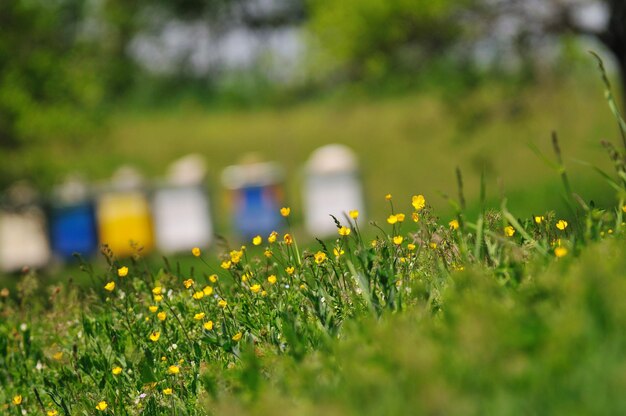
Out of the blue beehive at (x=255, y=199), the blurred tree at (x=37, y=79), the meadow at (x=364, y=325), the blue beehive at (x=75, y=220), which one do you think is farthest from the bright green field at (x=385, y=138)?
the meadow at (x=364, y=325)

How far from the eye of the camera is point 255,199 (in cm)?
2069

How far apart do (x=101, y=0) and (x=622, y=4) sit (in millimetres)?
21145

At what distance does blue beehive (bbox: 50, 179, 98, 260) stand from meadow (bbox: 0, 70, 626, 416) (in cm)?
1500

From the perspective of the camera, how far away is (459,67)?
15562 millimetres

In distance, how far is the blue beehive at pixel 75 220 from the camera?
20281mm

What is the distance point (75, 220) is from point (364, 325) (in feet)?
58.6

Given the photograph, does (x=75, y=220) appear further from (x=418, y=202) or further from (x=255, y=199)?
(x=418, y=202)

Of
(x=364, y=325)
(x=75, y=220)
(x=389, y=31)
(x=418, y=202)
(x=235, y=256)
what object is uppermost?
(x=389, y=31)

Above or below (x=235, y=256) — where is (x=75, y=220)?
below

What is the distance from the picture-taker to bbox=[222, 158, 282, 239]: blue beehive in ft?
67.8

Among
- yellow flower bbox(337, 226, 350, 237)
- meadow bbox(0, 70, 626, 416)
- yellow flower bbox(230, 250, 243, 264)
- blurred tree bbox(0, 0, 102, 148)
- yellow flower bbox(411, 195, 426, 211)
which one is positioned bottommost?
meadow bbox(0, 70, 626, 416)

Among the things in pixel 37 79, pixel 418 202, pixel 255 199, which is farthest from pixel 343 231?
pixel 255 199

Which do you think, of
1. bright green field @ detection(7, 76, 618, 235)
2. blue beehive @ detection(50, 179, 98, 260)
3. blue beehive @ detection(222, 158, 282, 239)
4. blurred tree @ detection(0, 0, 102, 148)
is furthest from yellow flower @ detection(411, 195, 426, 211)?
blue beehive @ detection(50, 179, 98, 260)

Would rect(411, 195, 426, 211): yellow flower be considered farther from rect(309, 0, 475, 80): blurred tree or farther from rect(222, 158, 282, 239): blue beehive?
rect(222, 158, 282, 239): blue beehive
